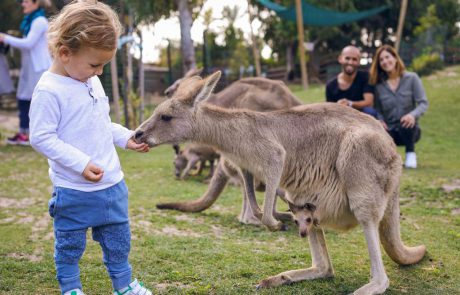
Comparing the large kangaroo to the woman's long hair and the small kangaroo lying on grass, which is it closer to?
the small kangaroo lying on grass

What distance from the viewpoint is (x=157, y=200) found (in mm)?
5484

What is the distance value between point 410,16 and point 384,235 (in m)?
20.1

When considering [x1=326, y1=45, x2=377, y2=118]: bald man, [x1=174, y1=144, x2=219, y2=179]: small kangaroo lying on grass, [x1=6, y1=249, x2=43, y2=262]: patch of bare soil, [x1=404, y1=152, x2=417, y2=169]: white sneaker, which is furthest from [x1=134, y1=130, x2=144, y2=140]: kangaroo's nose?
[x1=404, y1=152, x2=417, y2=169]: white sneaker

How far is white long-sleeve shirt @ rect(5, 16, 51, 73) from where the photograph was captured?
23.4 ft

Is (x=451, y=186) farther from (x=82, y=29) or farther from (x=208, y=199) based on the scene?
(x=82, y=29)

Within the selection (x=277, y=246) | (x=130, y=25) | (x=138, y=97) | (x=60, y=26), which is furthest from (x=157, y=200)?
(x=130, y=25)

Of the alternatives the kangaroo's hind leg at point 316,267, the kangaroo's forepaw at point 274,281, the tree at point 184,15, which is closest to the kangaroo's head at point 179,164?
the kangaroo's hind leg at point 316,267

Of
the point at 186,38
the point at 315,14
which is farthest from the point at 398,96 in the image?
the point at 315,14

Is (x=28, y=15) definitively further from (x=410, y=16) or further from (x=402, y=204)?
(x=410, y=16)

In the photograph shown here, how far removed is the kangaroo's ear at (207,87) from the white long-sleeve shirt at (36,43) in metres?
4.22

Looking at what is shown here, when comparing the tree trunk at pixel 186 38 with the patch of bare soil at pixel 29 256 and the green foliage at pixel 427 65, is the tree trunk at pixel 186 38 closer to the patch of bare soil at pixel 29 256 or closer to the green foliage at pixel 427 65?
the green foliage at pixel 427 65

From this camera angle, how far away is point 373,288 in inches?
115

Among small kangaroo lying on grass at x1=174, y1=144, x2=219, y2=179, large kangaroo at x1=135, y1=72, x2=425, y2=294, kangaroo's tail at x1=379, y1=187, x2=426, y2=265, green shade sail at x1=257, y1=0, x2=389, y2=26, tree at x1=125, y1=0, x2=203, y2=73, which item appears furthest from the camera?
green shade sail at x1=257, y1=0, x2=389, y2=26

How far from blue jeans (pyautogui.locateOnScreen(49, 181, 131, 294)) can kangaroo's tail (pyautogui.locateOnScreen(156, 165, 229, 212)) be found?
2.12 metres
